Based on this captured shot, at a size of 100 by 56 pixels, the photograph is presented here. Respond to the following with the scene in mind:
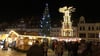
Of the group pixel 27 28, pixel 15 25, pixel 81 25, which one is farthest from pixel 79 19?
pixel 15 25

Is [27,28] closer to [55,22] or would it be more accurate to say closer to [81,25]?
[55,22]

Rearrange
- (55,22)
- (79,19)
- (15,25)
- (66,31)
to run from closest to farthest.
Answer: (66,31) → (79,19) → (55,22) → (15,25)

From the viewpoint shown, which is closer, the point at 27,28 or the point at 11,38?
the point at 11,38

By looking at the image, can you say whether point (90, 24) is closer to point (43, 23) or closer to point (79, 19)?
point (79, 19)

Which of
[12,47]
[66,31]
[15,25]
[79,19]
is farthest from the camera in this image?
[15,25]

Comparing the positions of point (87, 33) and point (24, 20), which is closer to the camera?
point (87, 33)

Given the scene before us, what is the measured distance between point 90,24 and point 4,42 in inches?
1676

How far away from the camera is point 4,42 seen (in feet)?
112

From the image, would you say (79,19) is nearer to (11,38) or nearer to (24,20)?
(24,20)

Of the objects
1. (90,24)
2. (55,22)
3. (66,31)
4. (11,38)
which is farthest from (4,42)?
(55,22)

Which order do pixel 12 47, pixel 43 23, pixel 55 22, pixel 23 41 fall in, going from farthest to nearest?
1. pixel 55 22
2. pixel 43 23
3. pixel 12 47
4. pixel 23 41

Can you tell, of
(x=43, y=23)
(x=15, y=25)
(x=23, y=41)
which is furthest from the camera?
(x=15, y=25)

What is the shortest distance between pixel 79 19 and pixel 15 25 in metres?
25.4

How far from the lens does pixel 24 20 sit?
98375mm
